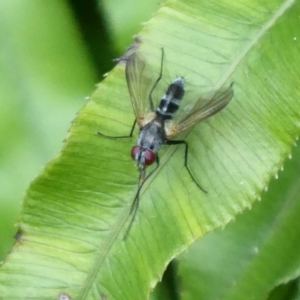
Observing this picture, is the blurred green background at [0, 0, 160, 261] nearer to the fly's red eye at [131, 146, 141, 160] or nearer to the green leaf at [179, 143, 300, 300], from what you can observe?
the fly's red eye at [131, 146, 141, 160]

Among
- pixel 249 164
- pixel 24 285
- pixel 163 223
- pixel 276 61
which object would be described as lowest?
pixel 24 285

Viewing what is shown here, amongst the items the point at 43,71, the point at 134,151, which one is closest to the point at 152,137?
the point at 134,151

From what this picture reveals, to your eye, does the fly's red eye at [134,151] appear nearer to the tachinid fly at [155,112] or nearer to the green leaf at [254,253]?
the tachinid fly at [155,112]

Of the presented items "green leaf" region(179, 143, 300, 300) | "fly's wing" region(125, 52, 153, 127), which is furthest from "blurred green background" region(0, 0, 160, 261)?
"green leaf" region(179, 143, 300, 300)

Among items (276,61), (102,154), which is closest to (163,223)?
(102,154)

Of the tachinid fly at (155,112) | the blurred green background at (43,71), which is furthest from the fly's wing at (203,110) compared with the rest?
the blurred green background at (43,71)

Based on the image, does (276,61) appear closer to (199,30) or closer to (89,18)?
(199,30)
